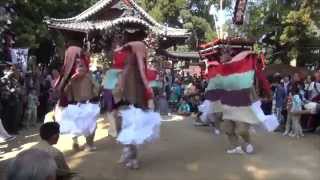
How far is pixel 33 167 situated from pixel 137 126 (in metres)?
4.71

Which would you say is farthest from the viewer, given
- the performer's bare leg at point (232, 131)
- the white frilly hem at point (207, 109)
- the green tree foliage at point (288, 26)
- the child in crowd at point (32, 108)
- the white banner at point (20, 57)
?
the green tree foliage at point (288, 26)

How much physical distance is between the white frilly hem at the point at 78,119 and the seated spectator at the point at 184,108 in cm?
896

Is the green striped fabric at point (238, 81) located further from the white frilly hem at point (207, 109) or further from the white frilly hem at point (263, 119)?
the white frilly hem at point (207, 109)

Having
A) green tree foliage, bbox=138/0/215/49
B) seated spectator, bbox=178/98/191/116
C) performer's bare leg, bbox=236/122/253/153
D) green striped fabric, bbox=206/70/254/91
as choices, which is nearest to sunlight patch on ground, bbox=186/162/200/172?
performer's bare leg, bbox=236/122/253/153

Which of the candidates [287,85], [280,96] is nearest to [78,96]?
[287,85]

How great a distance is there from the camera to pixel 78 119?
9320 millimetres

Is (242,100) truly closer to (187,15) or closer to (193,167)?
(193,167)

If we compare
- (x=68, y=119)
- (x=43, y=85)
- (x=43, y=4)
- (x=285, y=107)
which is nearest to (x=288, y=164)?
(x=68, y=119)

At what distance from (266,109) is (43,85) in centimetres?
653

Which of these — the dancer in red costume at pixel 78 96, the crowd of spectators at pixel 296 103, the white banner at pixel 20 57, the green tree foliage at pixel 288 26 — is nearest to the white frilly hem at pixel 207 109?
the crowd of spectators at pixel 296 103

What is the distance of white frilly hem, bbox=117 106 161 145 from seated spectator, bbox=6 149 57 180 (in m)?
4.47

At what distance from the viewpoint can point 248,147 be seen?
30.8ft

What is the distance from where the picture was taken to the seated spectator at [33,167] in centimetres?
335

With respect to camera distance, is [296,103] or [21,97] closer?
[296,103]
